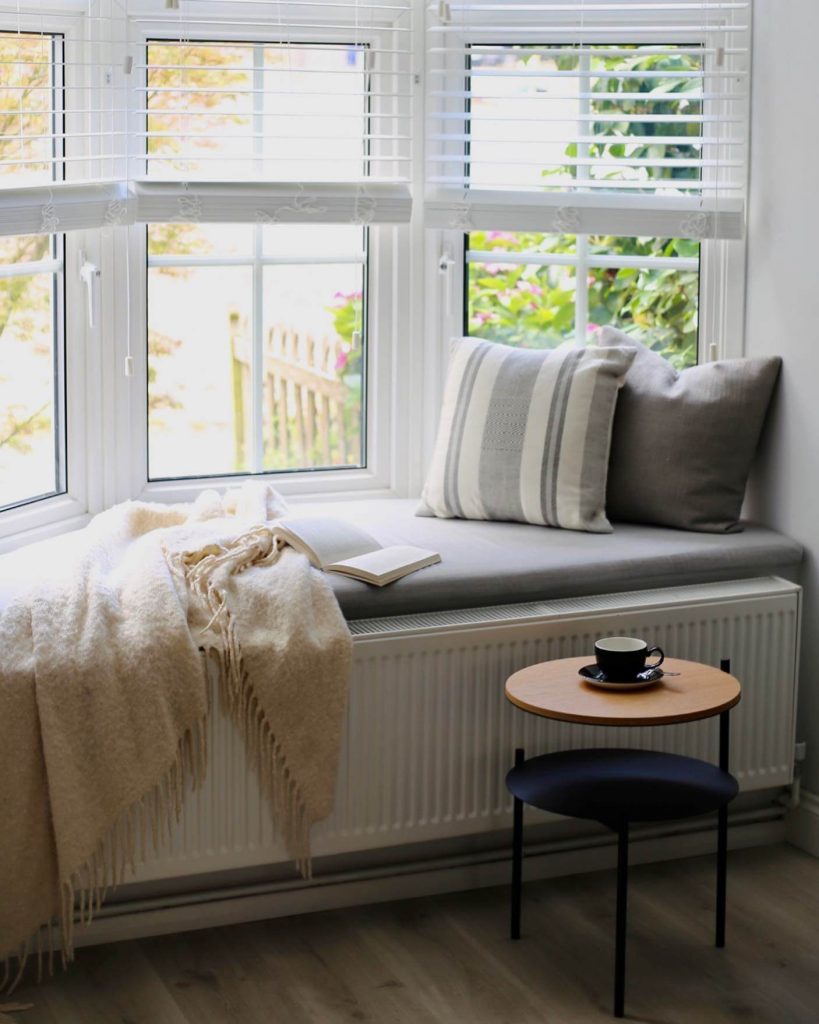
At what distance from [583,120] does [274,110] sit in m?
0.73

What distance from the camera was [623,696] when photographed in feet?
7.98

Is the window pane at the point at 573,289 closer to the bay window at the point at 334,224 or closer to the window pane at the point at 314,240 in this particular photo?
the bay window at the point at 334,224

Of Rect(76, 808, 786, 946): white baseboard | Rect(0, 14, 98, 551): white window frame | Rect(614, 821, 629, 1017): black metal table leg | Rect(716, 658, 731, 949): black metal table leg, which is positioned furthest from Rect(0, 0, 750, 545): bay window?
Rect(614, 821, 629, 1017): black metal table leg

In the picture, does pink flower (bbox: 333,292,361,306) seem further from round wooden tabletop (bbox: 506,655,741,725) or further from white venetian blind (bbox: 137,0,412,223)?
round wooden tabletop (bbox: 506,655,741,725)

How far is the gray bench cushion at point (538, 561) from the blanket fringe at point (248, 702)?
8.2 inches

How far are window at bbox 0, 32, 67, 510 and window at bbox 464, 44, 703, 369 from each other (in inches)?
38.8

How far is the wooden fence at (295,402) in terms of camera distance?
11.0 ft

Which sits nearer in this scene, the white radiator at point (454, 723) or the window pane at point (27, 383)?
the white radiator at point (454, 723)

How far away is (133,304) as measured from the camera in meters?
3.17

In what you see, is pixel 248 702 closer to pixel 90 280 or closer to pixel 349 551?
pixel 349 551

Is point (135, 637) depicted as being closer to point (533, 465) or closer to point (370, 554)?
point (370, 554)

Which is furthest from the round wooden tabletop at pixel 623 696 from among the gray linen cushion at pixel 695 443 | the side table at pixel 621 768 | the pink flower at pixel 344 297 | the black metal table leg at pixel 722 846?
the pink flower at pixel 344 297

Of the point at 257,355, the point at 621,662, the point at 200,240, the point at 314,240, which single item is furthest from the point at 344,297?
the point at 621,662

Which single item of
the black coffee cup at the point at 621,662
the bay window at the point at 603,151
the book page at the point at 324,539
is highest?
the bay window at the point at 603,151
